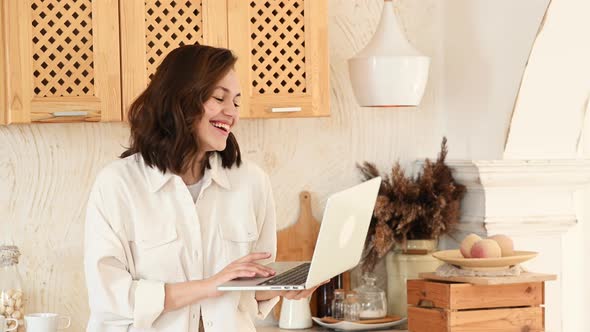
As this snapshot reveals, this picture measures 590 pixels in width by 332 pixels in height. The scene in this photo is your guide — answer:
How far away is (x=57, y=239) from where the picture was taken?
338 cm

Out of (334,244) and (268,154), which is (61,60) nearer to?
(268,154)

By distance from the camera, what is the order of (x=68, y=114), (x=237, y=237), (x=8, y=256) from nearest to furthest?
(x=237, y=237) < (x=68, y=114) < (x=8, y=256)

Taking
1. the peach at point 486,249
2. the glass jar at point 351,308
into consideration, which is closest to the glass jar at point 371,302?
the glass jar at point 351,308

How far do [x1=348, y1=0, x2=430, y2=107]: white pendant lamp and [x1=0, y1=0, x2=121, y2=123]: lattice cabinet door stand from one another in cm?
82

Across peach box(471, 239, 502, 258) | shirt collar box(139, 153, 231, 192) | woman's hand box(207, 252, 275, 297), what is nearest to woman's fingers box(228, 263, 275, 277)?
woman's hand box(207, 252, 275, 297)

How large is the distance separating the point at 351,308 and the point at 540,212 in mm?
744

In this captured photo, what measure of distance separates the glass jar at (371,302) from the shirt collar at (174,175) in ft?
3.41

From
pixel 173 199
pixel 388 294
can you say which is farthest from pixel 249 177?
pixel 388 294

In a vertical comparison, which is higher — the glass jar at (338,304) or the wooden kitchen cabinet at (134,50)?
the wooden kitchen cabinet at (134,50)

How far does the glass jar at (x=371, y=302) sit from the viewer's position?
140 inches

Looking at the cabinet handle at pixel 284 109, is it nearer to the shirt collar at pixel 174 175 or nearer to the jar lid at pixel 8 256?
the shirt collar at pixel 174 175

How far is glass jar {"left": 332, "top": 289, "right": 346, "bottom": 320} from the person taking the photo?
3.54 meters

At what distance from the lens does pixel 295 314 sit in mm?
3527

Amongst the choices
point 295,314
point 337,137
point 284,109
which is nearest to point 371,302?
point 295,314
